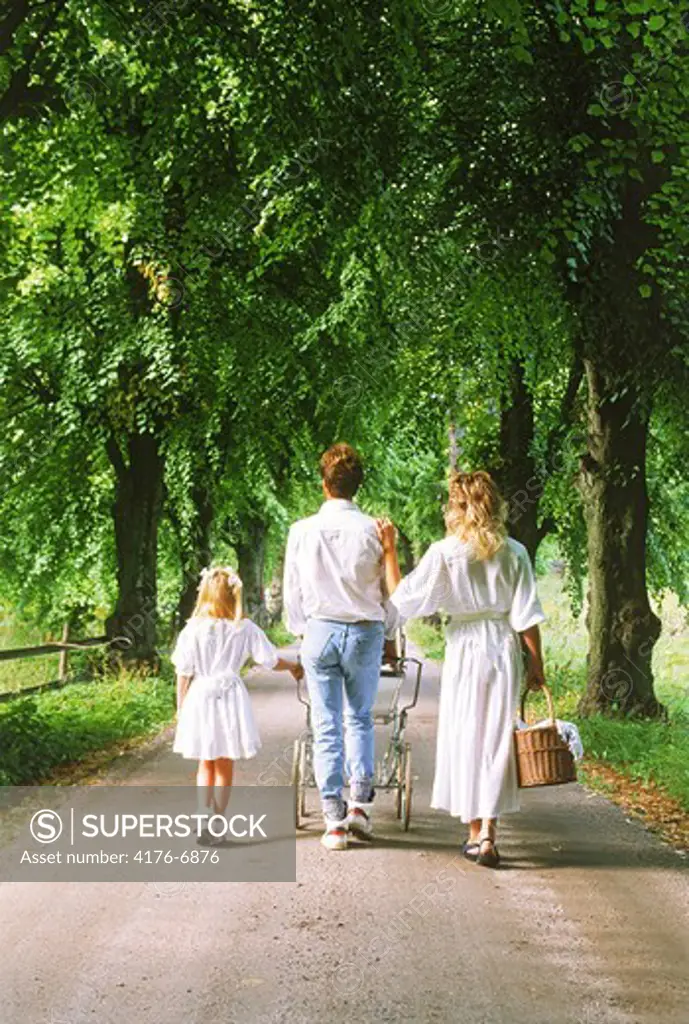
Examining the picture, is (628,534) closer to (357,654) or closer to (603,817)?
(603,817)

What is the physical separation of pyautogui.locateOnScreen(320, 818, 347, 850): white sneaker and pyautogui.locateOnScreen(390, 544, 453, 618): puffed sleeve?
134cm

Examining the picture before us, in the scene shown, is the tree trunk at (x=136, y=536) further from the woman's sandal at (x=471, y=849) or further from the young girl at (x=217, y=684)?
the woman's sandal at (x=471, y=849)

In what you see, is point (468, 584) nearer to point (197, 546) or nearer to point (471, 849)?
point (471, 849)

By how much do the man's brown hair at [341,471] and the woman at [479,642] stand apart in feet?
2.50

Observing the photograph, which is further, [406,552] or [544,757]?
[406,552]

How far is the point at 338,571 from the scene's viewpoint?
8.05 metres

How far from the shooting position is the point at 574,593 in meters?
27.0

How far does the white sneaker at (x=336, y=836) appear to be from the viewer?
7.91 m

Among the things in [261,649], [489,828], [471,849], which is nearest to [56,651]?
[261,649]

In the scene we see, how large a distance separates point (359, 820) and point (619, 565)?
7649mm

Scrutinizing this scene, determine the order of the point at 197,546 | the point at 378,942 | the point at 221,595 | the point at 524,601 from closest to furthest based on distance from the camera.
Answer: the point at 378,942 → the point at 524,601 → the point at 221,595 → the point at 197,546

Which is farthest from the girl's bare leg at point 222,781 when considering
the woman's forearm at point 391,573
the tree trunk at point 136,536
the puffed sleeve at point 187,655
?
the tree trunk at point 136,536

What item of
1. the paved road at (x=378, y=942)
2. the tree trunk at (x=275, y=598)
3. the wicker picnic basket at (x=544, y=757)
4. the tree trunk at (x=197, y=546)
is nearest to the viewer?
the paved road at (x=378, y=942)

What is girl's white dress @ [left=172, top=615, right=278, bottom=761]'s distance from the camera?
8.14 metres
